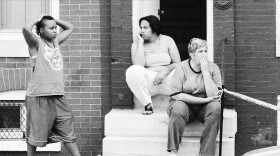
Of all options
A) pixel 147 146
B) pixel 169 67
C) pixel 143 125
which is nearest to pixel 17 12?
pixel 169 67

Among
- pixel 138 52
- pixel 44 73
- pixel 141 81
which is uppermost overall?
pixel 138 52

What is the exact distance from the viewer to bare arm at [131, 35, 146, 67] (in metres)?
A: 6.75

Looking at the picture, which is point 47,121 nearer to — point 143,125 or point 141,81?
point 143,125

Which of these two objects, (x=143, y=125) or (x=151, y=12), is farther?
(x=151, y=12)

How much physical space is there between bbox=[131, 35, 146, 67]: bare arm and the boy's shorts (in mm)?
1328

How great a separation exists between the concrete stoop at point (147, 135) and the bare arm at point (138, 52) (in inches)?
25.5

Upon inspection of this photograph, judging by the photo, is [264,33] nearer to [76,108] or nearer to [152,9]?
[152,9]

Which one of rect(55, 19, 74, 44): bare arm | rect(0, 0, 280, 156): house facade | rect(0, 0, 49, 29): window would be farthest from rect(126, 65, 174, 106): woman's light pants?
rect(0, 0, 49, 29): window

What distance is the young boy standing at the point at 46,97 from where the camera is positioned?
223 inches

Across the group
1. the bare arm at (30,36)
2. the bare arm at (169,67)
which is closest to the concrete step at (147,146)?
the bare arm at (169,67)

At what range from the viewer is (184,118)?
5941 millimetres

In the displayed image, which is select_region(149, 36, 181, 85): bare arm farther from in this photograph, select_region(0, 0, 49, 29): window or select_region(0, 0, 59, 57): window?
select_region(0, 0, 49, 29): window

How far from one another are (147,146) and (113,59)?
1.29m

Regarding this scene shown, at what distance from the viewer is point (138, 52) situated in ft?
22.2
